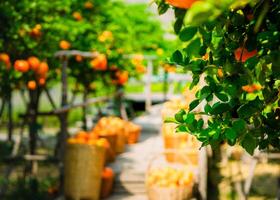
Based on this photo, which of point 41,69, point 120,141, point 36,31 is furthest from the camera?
point 120,141

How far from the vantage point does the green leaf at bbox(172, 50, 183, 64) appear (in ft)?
6.09

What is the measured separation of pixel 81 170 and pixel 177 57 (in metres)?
6.46

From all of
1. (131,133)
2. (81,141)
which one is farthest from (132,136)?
(81,141)

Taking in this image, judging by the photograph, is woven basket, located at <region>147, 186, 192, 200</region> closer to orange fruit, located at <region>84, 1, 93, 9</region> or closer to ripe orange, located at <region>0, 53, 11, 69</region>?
ripe orange, located at <region>0, 53, 11, 69</region>

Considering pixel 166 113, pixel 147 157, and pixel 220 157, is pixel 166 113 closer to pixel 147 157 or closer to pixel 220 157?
pixel 147 157

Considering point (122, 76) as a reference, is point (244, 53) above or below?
below

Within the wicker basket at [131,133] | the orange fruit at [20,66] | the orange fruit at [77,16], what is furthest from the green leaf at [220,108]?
the wicker basket at [131,133]

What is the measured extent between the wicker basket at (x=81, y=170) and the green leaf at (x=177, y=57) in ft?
20.9

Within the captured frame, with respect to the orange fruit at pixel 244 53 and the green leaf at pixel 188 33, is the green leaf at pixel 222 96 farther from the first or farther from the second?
the green leaf at pixel 188 33

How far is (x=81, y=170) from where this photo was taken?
26.8ft

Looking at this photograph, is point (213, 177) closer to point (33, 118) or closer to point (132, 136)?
point (132, 136)

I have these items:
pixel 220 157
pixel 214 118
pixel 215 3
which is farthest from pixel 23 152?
pixel 215 3

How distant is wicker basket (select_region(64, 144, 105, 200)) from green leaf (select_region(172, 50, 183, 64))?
637 cm

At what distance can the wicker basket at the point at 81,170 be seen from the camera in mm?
8141
